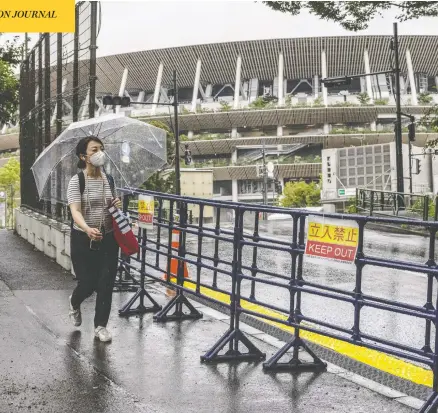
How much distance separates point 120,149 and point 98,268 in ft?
10.1

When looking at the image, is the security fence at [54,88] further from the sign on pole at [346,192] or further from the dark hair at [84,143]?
the sign on pole at [346,192]

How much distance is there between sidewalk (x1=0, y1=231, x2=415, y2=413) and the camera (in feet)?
15.0

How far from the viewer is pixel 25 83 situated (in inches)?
770

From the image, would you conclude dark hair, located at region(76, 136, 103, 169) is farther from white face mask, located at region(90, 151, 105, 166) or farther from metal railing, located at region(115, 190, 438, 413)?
metal railing, located at region(115, 190, 438, 413)

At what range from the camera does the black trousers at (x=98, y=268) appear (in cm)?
662

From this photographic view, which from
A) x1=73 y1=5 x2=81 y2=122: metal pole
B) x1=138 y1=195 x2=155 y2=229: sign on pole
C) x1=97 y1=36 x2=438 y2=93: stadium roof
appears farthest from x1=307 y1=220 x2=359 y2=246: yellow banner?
x1=97 y1=36 x2=438 y2=93: stadium roof

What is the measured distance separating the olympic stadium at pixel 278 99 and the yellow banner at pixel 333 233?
238 ft

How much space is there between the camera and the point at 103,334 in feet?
21.2

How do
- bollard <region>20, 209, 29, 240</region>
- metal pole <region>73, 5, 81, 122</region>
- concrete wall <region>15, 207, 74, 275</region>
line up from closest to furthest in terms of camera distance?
concrete wall <region>15, 207, 74, 275</region> < metal pole <region>73, 5, 81, 122</region> < bollard <region>20, 209, 29, 240</region>

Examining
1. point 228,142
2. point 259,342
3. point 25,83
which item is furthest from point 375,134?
point 259,342

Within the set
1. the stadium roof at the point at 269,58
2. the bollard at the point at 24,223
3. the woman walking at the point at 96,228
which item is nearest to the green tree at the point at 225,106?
the stadium roof at the point at 269,58

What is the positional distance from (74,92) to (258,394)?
8.43m

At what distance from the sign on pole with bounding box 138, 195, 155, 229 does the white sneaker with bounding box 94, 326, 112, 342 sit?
180cm

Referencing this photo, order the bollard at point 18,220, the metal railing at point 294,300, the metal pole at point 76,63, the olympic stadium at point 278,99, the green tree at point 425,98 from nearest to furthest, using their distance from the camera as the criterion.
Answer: the metal railing at point 294,300
the metal pole at point 76,63
the bollard at point 18,220
the olympic stadium at point 278,99
the green tree at point 425,98
